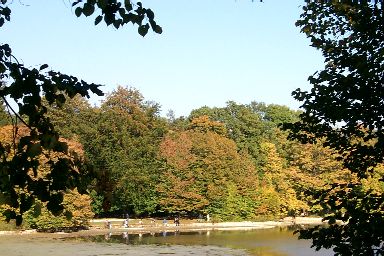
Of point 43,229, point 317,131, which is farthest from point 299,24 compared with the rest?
point 43,229

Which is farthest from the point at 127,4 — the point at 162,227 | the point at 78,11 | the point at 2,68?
the point at 162,227

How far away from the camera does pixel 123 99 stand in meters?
45.1

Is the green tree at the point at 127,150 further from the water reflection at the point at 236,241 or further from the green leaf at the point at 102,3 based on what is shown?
the green leaf at the point at 102,3

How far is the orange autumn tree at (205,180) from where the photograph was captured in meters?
39.8

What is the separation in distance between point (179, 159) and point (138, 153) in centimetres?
382

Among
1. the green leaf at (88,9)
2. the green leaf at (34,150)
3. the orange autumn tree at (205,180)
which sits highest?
the orange autumn tree at (205,180)

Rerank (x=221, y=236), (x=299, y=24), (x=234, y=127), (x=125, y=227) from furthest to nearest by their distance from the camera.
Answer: (x=234, y=127), (x=125, y=227), (x=221, y=236), (x=299, y=24)

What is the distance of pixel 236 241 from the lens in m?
26.2

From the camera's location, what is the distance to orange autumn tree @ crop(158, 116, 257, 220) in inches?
1567

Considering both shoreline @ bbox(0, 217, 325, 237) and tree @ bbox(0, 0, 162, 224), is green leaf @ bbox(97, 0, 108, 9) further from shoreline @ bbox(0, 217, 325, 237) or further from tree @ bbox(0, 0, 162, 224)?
shoreline @ bbox(0, 217, 325, 237)

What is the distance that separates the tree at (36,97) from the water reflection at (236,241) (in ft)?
61.9

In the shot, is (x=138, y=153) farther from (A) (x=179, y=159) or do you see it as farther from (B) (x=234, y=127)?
(B) (x=234, y=127)

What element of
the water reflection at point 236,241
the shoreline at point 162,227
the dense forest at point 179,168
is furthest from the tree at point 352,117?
the dense forest at point 179,168

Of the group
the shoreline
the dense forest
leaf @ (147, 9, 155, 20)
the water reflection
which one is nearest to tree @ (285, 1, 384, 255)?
leaf @ (147, 9, 155, 20)
